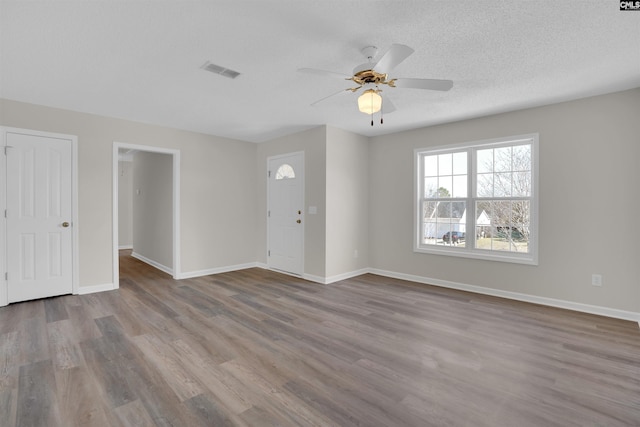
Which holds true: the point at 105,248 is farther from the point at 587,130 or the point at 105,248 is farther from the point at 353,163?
the point at 587,130

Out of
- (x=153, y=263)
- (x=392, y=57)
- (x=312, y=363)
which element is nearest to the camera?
(x=392, y=57)

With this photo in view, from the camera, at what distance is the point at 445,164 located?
16.2 ft

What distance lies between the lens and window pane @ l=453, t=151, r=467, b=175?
4715mm

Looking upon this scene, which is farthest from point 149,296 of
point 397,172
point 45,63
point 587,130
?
point 587,130

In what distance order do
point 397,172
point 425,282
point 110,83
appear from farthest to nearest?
point 397,172 → point 425,282 → point 110,83

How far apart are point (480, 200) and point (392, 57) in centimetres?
313

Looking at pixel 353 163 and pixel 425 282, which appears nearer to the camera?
pixel 425 282

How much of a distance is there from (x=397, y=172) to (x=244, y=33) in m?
3.65

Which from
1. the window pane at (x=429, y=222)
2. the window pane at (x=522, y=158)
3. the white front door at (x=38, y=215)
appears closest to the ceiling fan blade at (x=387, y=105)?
the window pane at (x=522, y=158)

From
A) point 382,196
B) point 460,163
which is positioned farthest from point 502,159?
point 382,196

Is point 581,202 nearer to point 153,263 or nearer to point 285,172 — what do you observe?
point 285,172

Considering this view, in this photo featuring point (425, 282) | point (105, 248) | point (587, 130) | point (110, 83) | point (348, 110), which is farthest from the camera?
point (425, 282)

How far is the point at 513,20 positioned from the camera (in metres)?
2.18

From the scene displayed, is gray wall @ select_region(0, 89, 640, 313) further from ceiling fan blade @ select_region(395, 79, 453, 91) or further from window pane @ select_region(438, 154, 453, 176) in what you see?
ceiling fan blade @ select_region(395, 79, 453, 91)
